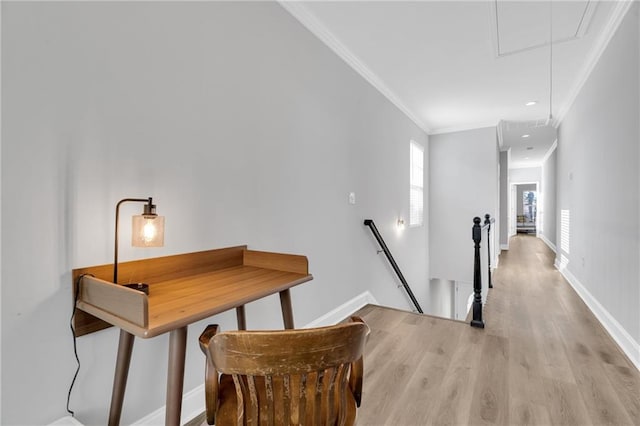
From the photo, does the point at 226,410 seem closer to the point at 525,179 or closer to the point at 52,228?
the point at 52,228

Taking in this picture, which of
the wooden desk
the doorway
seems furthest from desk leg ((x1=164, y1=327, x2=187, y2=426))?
the doorway

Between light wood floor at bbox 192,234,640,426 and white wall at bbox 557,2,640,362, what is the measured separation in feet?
1.02

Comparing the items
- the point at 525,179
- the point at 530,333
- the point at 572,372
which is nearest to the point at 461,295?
the point at 530,333

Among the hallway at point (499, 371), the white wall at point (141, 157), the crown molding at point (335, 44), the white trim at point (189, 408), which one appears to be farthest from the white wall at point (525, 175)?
the white trim at point (189, 408)

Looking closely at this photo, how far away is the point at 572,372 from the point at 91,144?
304 cm

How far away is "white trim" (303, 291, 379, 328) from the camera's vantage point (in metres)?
2.71

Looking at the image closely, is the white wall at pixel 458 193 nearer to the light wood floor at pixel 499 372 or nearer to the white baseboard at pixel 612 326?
the white baseboard at pixel 612 326

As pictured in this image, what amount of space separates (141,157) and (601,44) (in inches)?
157

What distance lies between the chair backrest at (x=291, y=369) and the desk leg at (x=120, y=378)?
66 cm

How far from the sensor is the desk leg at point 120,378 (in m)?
1.25

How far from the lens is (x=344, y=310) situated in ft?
9.98

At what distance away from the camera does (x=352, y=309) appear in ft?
10.4

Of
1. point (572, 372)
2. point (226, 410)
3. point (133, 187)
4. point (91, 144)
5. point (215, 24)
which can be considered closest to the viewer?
point (226, 410)

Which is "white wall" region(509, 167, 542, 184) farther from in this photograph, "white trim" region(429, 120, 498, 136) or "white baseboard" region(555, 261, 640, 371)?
"white baseboard" region(555, 261, 640, 371)
